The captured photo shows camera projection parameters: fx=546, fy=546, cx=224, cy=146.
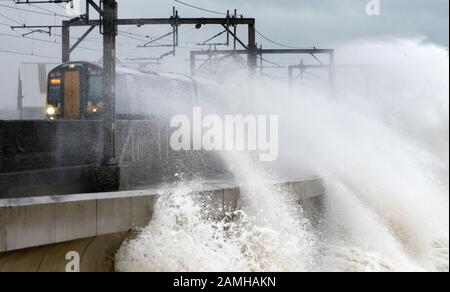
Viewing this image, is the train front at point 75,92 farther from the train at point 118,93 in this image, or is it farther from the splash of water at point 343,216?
the splash of water at point 343,216

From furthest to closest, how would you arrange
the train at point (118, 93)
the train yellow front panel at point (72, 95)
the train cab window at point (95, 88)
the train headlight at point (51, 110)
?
the train headlight at point (51, 110)
the train yellow front panel at point (72, 95)
the train cab window at point (95, 88)
the train at point (118, 93)

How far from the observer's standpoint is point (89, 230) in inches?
282

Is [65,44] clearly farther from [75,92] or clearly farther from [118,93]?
[118,93]

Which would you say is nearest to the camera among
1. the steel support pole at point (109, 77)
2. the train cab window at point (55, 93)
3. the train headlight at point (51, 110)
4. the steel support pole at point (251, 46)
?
the steel support pole at point (109, 77)

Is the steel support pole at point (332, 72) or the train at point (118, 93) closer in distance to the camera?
the train at point (118, 93)

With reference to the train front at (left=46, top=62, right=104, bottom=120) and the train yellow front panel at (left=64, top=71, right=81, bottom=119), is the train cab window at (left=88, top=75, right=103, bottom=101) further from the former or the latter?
the train yellow front panel at (left=64, top=71, right=81, bottom=119)

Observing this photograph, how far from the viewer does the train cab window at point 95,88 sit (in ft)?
60.4

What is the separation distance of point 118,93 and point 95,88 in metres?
1.30

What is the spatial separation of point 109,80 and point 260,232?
3976 millimetres

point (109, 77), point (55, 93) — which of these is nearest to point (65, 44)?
point (55, 93)

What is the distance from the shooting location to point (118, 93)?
17656mm

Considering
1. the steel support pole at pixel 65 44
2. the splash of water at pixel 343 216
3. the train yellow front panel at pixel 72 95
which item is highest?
the steel support pole at pixel 65 44

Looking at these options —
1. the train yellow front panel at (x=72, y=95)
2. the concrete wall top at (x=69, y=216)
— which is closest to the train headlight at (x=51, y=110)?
the train yellow front panel at (x=72, y=95)

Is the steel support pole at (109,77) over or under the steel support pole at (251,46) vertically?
under
